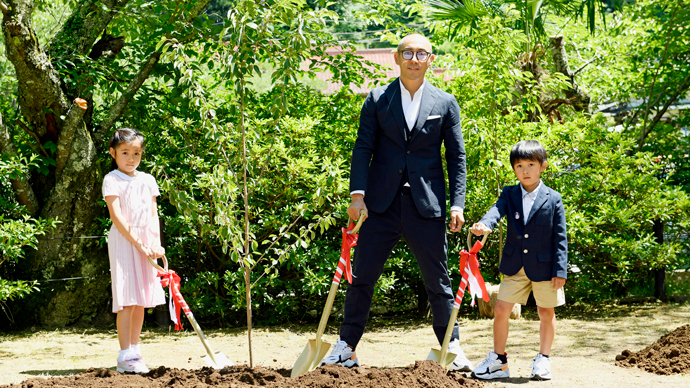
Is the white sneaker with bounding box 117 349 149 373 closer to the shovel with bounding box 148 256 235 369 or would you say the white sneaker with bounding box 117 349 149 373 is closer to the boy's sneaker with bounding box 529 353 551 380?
the shovel with bounding box 148 256 235 369

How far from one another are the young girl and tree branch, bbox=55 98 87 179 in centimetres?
200

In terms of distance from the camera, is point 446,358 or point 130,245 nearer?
point 446,358

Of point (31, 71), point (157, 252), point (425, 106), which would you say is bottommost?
point (157, 252)

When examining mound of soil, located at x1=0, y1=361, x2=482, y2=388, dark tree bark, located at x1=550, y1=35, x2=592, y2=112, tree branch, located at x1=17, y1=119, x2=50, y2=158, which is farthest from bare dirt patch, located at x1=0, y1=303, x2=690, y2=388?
dark tree bark, located at x1=550, y1=35, x2=592, y2=112

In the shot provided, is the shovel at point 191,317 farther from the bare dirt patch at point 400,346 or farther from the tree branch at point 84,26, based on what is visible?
the tree branch at point 84,26

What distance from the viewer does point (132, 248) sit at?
4.04m

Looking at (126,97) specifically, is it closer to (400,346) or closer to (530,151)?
(400,346)

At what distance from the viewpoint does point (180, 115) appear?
614 cm

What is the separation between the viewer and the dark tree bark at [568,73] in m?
8.55

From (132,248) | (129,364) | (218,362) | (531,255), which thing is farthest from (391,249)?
(129,364)

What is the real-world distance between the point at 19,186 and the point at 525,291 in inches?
178

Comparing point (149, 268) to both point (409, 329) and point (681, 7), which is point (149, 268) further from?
point (681, 7)

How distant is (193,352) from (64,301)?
1738mm

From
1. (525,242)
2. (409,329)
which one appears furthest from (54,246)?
(525,242)
